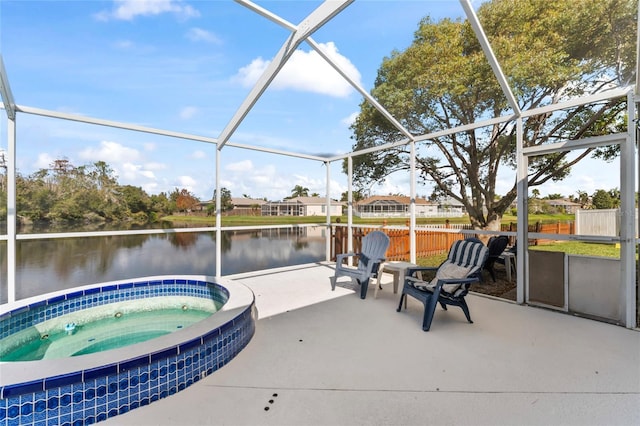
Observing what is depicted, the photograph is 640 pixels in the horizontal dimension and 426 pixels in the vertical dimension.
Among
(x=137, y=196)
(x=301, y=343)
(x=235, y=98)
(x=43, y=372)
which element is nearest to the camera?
(x=43, y=372)

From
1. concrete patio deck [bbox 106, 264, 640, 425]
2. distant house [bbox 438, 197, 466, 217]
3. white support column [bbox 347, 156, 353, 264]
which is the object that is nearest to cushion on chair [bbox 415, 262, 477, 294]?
concrete patio deck [bbox 106, 264, 640, 425]

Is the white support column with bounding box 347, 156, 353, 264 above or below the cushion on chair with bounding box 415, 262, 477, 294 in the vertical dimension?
above

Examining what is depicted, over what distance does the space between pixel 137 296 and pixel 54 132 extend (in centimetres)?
271

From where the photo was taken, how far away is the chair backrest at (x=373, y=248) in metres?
4.66

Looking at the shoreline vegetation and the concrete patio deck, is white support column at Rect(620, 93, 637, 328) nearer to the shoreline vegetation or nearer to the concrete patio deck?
the shoreline vegetation

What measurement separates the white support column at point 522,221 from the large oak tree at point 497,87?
0.61 ft

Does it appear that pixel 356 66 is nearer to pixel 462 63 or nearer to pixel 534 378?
pixel 462 63

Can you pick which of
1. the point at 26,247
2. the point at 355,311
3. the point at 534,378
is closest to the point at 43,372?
the point at 355,311

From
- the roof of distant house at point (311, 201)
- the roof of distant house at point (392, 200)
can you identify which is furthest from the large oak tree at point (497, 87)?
the roof of distant house at point (311, 201)

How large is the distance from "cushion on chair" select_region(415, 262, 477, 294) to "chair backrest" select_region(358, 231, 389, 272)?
3.34ft

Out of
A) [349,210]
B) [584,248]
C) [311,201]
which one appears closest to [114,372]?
[584,248]

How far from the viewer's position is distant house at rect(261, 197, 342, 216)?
695 centimetres

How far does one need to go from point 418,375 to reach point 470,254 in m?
1.89

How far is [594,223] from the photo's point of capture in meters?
3.61
